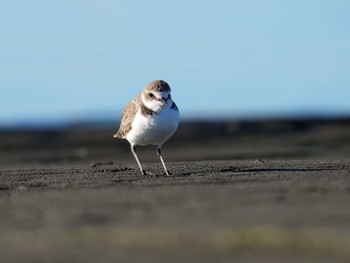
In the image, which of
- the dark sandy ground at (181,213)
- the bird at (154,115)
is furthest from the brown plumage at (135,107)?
the dark sandy ground at (181,213)

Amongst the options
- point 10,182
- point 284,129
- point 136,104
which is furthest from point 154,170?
point 284,129

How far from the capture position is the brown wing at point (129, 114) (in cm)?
1083

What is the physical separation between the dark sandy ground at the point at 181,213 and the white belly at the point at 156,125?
0.41 metres

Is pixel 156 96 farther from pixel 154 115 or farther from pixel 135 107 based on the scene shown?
pixel 135 107

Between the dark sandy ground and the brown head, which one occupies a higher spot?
the brown head

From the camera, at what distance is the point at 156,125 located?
10.4 metres

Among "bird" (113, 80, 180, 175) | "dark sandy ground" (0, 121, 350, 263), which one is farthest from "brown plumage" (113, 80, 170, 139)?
"dark sandy ground" (0, 121, 350, 263)

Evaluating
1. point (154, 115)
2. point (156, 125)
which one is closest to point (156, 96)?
point (154, 115)

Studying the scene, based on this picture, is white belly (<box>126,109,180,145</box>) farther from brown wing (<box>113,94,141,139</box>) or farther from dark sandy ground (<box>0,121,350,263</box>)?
dark sandy ground (<box>0,121,350,263</box>)

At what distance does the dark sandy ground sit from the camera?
17.6 feet

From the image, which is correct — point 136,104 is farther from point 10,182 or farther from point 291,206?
point 291,206

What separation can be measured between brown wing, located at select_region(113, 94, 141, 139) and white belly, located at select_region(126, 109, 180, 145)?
14cm

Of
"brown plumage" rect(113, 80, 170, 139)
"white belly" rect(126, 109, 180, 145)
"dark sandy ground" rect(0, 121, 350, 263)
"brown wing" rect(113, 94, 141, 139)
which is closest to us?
"dark sandy ground" rect(0, 121, 350, 263)

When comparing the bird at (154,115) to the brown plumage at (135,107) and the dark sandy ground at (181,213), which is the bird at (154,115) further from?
the dark sandy ground at (181,213)
